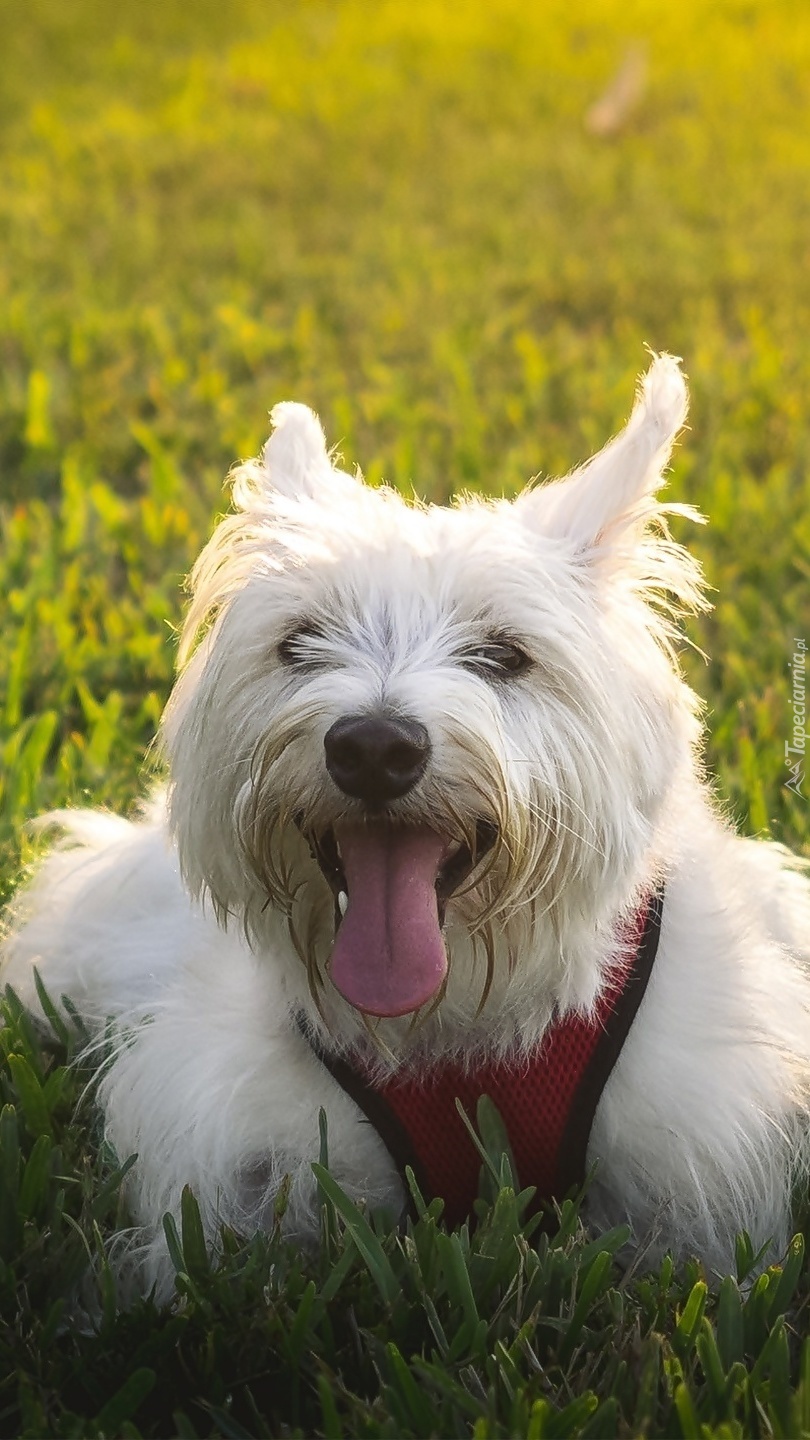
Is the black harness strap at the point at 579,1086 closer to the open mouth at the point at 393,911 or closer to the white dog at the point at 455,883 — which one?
the white dog at the point at 455,883

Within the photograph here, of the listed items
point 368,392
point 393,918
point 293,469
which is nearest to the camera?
point 393,918

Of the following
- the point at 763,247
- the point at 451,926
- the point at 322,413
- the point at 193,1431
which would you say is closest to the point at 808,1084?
the point at 451,926

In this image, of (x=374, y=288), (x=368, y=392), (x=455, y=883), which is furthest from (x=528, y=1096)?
(x=374, y=288)

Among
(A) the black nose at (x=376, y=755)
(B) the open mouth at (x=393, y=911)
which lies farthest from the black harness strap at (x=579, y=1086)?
(A) the black nose at (x=376, y=755)

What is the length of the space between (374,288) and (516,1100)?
678 cm

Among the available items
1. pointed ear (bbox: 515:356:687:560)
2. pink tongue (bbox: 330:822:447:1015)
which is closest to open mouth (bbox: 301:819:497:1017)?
pink tongue (bbox: 330:822:447:1015)

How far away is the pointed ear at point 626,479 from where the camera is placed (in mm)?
2811

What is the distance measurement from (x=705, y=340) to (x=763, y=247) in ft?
5.75

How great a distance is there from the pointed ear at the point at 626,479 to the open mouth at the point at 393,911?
591mm

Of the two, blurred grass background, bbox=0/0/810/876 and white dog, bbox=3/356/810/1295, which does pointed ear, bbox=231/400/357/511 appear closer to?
white dog, bbox=3/356/810/1295

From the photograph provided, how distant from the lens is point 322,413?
7496 millimetres

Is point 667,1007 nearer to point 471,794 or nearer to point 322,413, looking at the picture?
point 471,794

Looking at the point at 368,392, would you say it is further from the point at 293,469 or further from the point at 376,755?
the point at 376,755

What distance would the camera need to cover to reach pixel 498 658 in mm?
2682
